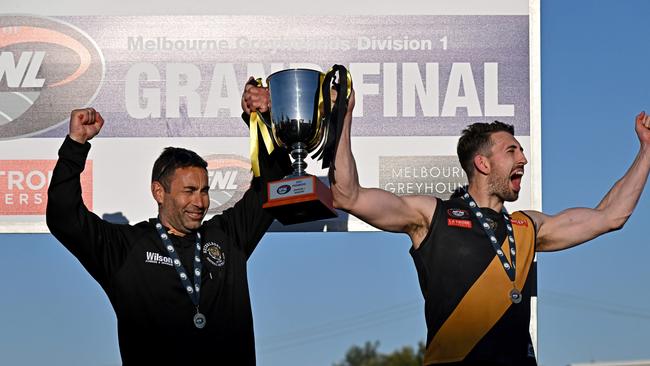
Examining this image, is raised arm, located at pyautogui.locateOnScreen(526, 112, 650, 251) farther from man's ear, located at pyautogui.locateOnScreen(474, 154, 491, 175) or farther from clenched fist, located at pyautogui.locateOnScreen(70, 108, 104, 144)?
clenched fist, located at pyautogui.locateOnScreen(70, 108, 104, 144)

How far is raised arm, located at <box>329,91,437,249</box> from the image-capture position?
630 cm

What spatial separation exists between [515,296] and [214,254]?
1.56 m

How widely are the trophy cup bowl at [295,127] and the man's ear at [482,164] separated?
84cm

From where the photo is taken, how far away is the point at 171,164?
688 centimetres

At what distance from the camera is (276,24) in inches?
331

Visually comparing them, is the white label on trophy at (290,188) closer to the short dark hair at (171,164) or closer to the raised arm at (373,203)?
the raised arm at (373,203)

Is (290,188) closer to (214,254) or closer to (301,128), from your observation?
(301,128)

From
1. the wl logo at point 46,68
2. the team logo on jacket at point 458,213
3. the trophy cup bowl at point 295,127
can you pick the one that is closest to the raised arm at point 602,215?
the team logo on jacket at point 458,213

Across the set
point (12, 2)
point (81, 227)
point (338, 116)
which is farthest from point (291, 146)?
point (12, 2)

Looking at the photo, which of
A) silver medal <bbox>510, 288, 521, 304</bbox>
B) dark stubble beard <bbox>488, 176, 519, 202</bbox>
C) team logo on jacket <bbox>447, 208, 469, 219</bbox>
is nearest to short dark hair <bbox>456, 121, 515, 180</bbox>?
dark stubble beard <bbox>488, 176, 519, 202</bbox>

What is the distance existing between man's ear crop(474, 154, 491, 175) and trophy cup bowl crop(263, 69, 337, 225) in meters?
0.84

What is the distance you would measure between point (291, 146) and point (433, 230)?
864 mm

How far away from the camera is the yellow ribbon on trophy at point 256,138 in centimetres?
688

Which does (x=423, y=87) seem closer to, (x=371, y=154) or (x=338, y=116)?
(x=371, y=154)
